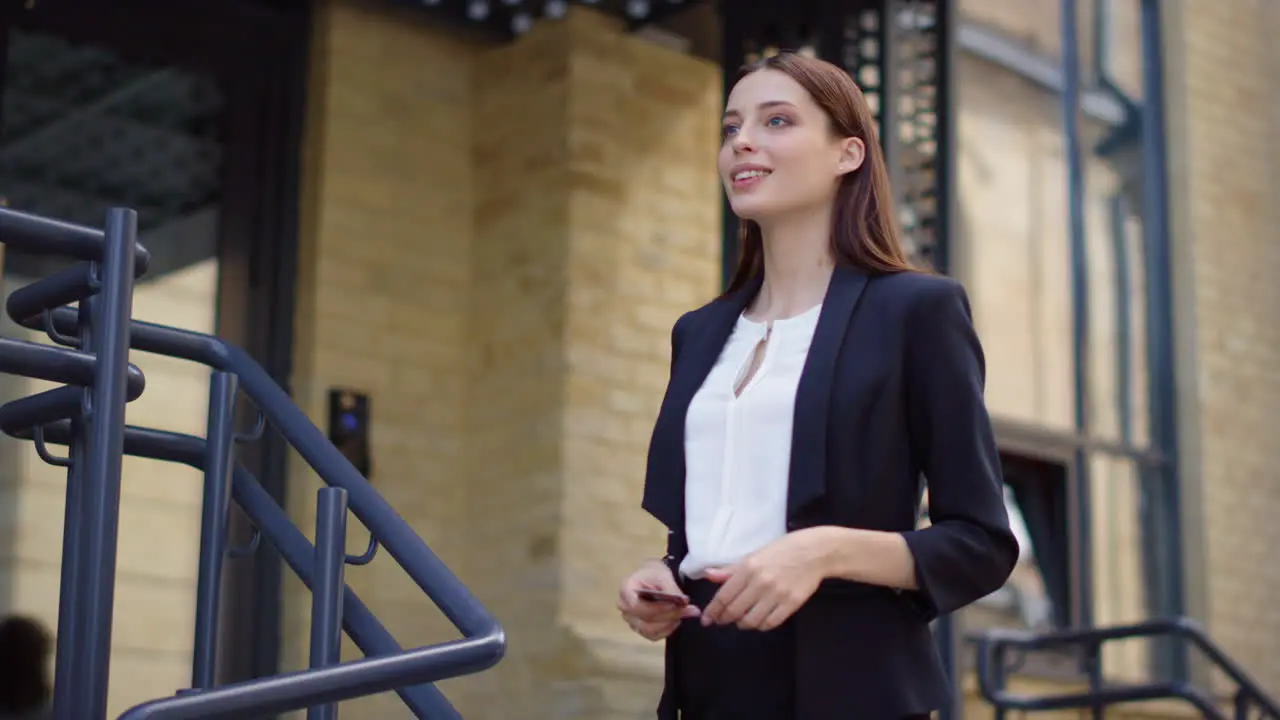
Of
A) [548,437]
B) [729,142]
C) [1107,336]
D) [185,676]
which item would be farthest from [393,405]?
[729,142]

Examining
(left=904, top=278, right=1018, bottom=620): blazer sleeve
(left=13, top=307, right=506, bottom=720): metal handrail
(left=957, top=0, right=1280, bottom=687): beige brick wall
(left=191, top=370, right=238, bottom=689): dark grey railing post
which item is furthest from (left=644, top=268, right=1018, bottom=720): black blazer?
(left=957, top=0, right=1280, bottom=687): beige brick wall

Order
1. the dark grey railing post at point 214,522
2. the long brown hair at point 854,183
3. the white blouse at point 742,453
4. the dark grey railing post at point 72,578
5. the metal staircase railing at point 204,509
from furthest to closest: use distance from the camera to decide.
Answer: the dark grey railing post at point 214,522
the dark grey railing post at point 72,578
the metal staircase railing at point 204,509
the long brown hair at point 854,183
the white blouse at point 742,453

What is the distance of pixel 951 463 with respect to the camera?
156 cm

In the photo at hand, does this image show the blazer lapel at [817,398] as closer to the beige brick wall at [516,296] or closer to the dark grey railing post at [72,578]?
the dark grey railing post at [72,578]

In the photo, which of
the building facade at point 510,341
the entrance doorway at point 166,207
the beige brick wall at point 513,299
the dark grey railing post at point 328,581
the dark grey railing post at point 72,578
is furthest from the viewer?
A: the beige brick wall at point 513,299

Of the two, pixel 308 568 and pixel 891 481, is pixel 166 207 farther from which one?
pixel 891 481

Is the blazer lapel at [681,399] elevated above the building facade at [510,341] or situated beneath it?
situated beneath

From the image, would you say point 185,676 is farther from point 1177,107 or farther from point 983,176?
point 1177,107

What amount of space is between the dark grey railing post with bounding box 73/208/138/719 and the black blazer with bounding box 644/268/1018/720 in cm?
76

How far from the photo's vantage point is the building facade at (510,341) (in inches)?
217

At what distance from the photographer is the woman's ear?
1739mm

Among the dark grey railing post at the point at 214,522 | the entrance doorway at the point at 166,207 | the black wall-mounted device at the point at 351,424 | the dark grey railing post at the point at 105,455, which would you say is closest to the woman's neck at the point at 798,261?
the dark grey railing post at the point at 105,455

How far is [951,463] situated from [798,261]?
0.92 feet

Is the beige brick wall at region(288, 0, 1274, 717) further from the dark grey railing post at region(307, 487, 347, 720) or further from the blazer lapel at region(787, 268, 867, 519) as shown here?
the blazer lapel at region(787, 268, 867, 519)
